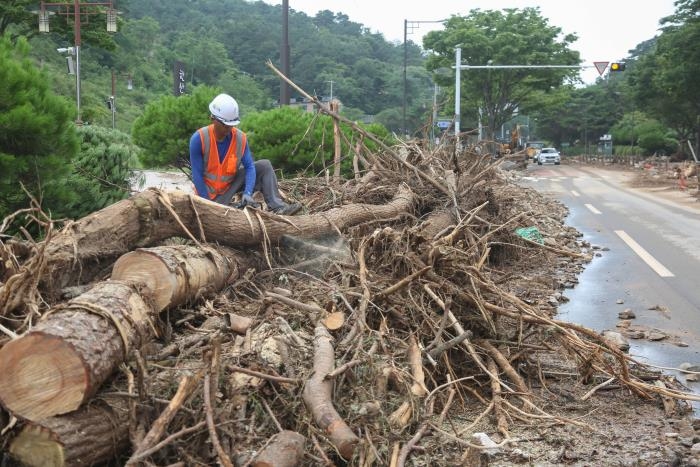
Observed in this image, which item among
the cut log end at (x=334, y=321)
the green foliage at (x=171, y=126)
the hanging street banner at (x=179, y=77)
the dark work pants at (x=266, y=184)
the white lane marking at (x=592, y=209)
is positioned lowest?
the white lane marking at (x=592, y=209)

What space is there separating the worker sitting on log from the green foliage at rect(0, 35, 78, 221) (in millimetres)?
Result: 1482

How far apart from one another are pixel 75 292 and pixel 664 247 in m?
9.64

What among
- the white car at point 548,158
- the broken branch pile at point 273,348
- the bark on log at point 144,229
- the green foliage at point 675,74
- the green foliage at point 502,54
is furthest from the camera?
the white car at point 548,158

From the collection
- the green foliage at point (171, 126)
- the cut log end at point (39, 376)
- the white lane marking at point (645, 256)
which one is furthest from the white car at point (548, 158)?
the cut log end at point (39, 376)

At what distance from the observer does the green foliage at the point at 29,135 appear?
22.8ft

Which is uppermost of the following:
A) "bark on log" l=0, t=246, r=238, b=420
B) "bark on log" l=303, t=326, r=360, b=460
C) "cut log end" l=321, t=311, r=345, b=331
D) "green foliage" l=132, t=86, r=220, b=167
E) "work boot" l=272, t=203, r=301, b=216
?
"green foliage" l=132, t=86, r=220, b=167

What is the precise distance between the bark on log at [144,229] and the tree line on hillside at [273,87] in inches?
101

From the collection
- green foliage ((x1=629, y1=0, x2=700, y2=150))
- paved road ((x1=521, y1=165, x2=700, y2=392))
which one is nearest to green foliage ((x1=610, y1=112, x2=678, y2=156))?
green foliage ((x1=629, y1=0, x2=700, y2=150))

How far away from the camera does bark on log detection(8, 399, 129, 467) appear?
3014mm

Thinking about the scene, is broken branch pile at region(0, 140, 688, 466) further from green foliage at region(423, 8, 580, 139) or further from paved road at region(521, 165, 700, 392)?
green foliage at region(423, 8, 580, 139)

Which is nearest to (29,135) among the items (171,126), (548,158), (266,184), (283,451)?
(266,184)

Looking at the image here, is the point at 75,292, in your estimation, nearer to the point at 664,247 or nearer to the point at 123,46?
the point at 664,247

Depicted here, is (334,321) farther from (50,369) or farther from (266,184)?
(266,184)

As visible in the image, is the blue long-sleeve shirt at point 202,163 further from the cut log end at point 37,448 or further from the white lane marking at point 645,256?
the white lane marking at point 645,256
